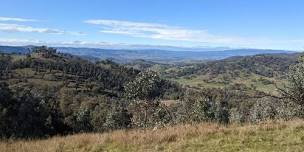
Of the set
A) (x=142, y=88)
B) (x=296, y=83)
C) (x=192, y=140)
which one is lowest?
(x=142, y=88)

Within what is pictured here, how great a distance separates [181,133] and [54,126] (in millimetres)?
84508

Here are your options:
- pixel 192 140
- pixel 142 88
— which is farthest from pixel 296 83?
pixel 142 88

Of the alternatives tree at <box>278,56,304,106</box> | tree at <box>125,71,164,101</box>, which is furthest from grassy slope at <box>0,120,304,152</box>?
tree at <box>125,71,164,101</box>

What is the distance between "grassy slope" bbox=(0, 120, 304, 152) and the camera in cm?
1364

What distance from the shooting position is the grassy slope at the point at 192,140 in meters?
13.6

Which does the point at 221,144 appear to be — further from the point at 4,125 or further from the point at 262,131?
the point at 4,125

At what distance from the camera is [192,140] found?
1474 centimetres

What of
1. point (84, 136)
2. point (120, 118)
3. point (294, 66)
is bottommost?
point (120, 118)

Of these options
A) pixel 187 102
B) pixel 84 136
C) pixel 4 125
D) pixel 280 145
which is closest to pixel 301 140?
pixel 280 145

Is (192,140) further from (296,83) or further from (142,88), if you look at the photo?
(142,88)

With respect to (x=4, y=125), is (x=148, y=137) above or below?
above

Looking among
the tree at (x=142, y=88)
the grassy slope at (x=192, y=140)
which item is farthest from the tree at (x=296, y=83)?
the tree at (x=142, y=88)

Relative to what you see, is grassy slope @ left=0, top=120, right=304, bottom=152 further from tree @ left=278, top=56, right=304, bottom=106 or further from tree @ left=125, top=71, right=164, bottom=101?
tree @ left=125, top=71, right=164, bottom=101

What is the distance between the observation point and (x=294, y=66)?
2525cm
